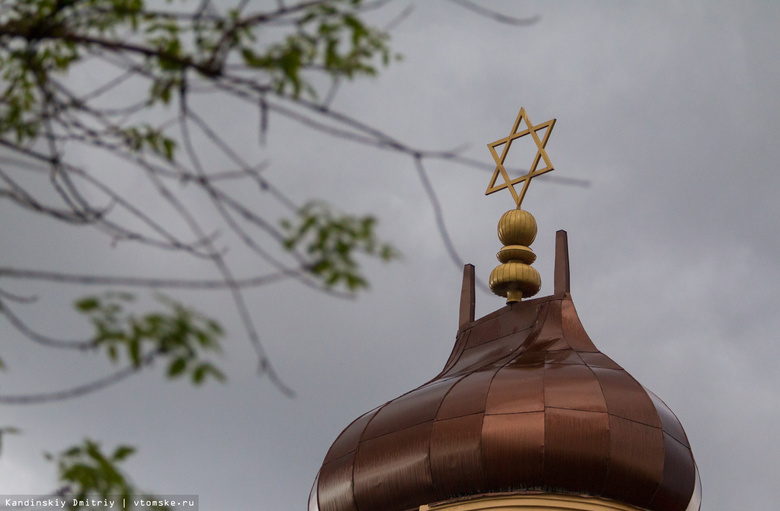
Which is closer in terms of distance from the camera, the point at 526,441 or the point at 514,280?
the point at 526,441

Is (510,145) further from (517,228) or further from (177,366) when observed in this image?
(177,366)

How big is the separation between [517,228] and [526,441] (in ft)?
10.7

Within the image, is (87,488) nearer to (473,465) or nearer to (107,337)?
(107,337)

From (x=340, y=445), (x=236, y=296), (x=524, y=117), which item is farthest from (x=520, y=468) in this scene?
(x=236, y=296)

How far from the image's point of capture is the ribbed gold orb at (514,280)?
47.2ft

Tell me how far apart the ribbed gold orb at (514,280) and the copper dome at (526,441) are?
35.6 inches

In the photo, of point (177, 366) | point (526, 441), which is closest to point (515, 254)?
point (526, 441)

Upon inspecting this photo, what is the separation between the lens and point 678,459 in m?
12.4

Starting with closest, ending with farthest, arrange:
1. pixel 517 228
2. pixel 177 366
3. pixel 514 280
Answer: pixel 177 366 < pixel 514 280 < pixel 517 228

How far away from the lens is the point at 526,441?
11977mm

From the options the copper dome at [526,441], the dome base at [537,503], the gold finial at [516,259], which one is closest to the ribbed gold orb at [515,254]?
the gold finial at [516,259]

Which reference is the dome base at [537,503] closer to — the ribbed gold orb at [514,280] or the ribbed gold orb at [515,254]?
the ribbed gold orb at [514,280]

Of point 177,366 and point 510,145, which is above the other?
point 510,145

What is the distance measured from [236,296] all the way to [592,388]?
28.0ft
